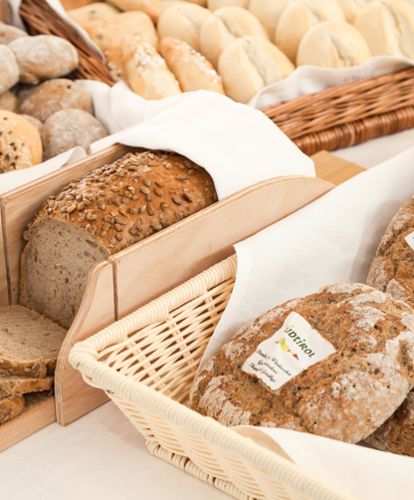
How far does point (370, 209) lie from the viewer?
76.0 inches

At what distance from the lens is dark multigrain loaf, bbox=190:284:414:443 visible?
1349mm

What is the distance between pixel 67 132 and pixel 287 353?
98cm

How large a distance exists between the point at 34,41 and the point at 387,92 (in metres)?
1.02

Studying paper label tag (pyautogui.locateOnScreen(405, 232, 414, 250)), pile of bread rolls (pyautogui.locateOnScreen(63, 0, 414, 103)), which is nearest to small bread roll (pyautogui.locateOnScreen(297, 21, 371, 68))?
pile of bread rolls (pyautogui.locateOnScreen(63, 0, 414, 103))

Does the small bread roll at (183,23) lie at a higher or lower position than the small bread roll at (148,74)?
higher

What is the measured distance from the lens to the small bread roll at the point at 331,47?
8.34 feet

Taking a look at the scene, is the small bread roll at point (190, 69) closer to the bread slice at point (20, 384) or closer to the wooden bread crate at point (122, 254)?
the wooden bread crate at point (122, 254)

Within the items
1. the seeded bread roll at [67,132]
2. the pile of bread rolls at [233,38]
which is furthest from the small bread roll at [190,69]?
the seeded bread roll at [67,132]

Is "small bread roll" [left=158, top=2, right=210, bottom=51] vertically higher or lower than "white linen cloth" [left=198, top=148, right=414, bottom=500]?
higher

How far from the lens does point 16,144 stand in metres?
1.98

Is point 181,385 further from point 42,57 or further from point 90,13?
point 90,13

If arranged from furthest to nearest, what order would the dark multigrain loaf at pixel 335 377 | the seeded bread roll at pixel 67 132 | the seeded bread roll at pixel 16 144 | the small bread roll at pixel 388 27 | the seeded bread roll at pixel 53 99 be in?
the small bread roll at pixel 388 27 < the seeded bread roll at pixel 53 99 < the seeded bread roll at pixel 67 132 < the seeded bread roll at pixel 16 144 < the dark multigrain loaf at pixel 335 377

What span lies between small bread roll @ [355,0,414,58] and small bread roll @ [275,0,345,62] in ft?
0.32

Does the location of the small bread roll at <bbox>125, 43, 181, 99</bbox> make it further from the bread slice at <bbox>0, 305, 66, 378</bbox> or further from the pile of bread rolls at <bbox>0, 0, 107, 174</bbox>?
the bread slice at <bbox>0, 305, 66, 378</bbox>
